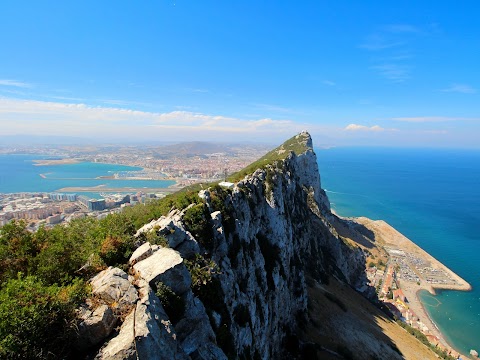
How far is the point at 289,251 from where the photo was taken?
3856 cm

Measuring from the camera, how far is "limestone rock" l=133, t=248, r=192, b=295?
36.9 feet

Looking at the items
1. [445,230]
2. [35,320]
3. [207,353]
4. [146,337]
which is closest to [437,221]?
[445,230]

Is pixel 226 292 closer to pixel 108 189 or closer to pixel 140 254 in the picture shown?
pixel 140 254

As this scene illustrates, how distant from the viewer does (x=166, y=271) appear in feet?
37.3

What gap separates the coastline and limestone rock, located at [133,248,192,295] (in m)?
66.7

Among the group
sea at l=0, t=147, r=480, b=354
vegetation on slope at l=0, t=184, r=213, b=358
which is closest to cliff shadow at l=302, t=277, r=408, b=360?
vegetation on slope at l=0, t=184, r=213, b=358

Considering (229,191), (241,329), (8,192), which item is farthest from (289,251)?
(8,192)

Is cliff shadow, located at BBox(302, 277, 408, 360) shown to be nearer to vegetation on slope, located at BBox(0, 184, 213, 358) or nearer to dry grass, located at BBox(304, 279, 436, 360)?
dry grass, located at BBox(304, 279, 436, 360)

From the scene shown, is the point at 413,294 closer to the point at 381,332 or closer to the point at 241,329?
the point at 381,332

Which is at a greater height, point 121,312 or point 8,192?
point 121,312

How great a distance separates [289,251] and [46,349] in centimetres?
3316

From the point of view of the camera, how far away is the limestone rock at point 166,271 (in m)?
11.2

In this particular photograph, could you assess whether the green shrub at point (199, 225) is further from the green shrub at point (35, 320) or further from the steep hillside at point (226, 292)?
the green shrub at point (35, 320)

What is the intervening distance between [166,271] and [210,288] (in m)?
5.08
